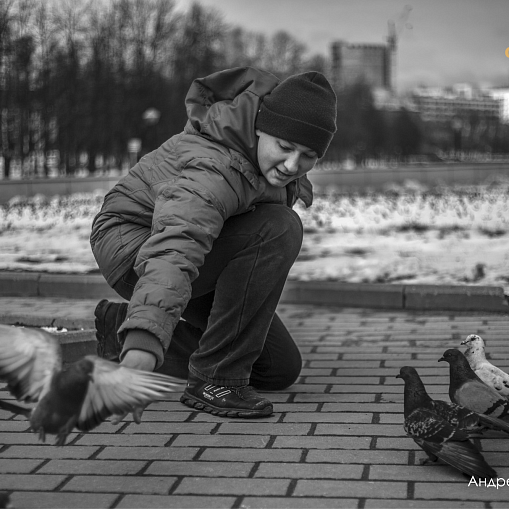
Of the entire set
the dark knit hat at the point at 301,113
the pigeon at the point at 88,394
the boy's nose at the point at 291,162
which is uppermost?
the dark knit hat at the point at 301,113

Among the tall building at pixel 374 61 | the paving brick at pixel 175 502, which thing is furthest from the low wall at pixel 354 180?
the tall building at pixel 374 61

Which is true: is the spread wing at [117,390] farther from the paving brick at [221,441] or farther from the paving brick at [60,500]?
the paving brick at [221,441]

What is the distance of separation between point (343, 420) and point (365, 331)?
6.24 ft

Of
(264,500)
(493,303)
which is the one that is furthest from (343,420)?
(493,303)

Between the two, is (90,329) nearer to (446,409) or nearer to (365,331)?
(365,331)

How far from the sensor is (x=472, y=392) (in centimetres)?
309

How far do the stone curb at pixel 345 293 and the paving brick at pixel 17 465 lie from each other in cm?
345

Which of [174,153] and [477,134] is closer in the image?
[174,153]

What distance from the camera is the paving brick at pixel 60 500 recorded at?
2473mm

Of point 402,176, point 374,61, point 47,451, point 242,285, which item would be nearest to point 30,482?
point 47,451

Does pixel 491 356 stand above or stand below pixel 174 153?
below

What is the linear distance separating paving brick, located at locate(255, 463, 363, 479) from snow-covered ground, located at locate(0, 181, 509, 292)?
366 centimetres

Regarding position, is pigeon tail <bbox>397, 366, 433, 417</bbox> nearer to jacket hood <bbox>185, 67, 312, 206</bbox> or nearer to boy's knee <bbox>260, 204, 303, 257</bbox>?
boy's knee <bbox>260, 204, 303, 257</bbox>

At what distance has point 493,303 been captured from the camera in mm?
5617
